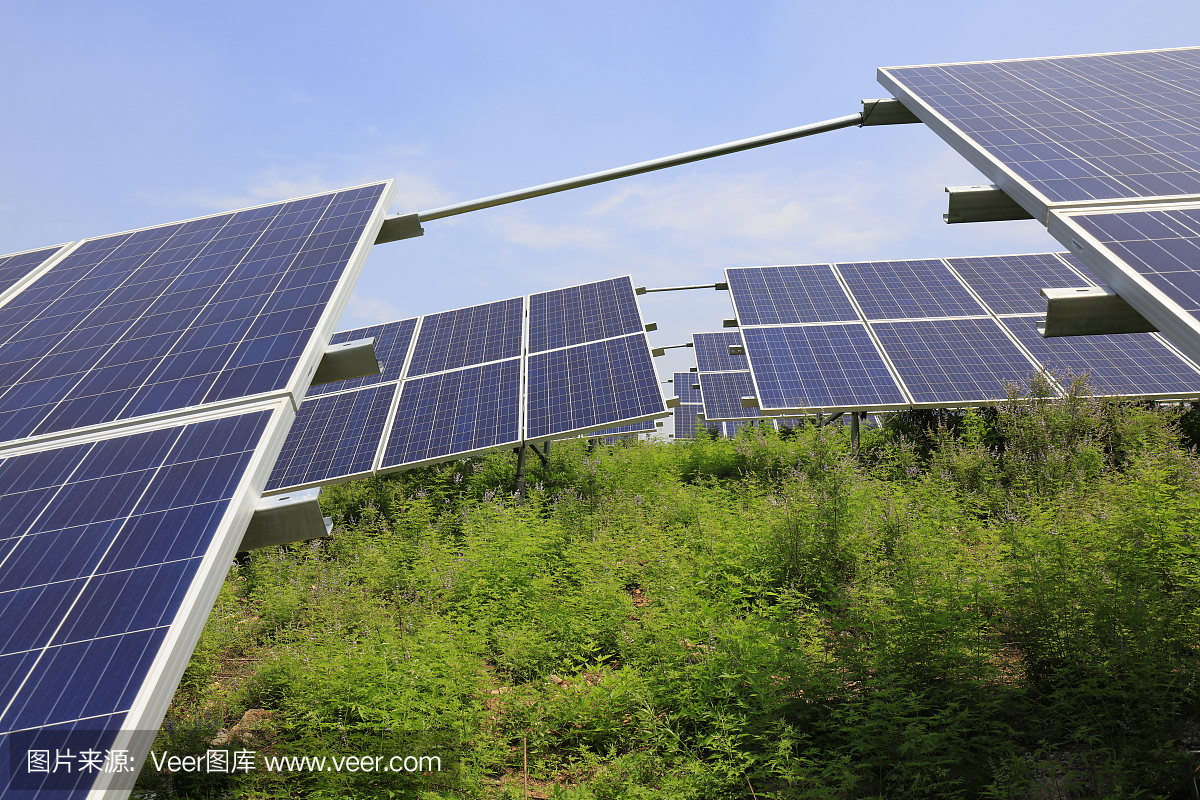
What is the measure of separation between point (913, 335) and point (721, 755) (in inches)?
510

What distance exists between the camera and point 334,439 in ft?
46.8

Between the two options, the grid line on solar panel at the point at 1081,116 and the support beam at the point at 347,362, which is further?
the support beam at the point at 347,362

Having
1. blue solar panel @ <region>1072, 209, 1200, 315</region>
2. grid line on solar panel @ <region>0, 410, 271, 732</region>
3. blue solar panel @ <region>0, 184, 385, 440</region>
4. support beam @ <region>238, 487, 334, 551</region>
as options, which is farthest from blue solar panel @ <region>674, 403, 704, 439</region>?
grid line on solar panel @ <region>0, 410, 271, 732</region>

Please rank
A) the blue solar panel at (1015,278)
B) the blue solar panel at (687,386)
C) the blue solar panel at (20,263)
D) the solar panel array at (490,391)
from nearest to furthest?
1. the blue solar panel at (20,263)
2. the solar panel array at (490,391)
3. the blue solar panel at (1015,278)
4. the blue solar panel at (687,386)

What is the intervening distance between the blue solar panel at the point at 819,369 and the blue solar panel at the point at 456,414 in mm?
5449

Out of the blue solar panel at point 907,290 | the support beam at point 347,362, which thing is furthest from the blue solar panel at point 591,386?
the blue solar panel at point 907,290

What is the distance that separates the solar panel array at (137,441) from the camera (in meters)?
3.07

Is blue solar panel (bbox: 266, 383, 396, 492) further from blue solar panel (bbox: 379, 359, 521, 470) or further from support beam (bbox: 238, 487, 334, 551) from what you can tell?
support beam (bbox: 238, 487, 334, 551)

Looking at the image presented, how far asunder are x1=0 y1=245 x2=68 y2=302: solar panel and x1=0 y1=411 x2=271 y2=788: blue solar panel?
5.66 m

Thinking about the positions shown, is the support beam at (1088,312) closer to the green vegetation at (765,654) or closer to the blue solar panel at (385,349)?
the green vegetation at (765,654)

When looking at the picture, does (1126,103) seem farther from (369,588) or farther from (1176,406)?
(369,588)

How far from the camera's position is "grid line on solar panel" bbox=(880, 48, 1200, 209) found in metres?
5.27

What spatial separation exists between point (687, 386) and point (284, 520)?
34796mm

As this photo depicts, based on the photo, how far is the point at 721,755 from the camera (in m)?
4.97
